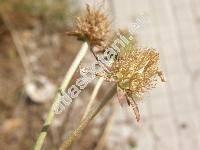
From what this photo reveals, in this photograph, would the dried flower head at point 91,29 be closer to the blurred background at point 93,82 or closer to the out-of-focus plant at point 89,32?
the out-of-focus plant at point 89,32

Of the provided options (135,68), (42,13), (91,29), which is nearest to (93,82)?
(42,13)

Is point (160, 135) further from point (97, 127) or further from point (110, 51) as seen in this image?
point (110, 51)

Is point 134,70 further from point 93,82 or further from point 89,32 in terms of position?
point 93,82

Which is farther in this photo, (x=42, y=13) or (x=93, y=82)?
(x=42, y=13)

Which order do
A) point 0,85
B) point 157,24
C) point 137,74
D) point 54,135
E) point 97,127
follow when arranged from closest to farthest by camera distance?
point 137,74 → point 54,135 → point 97,127 → point 0,85 → point 157,24

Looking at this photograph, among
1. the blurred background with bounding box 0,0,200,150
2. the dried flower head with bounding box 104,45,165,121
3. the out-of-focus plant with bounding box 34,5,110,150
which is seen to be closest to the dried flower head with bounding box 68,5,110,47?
the out-of-focus plant with bounding box 34,5,110,150

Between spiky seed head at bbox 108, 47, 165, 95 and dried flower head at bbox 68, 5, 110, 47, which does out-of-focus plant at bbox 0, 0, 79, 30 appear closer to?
dried flower head at bbox 68, 5, 110, 47

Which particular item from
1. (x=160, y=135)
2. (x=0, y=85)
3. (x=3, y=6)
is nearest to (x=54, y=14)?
(x=3, y=6)
